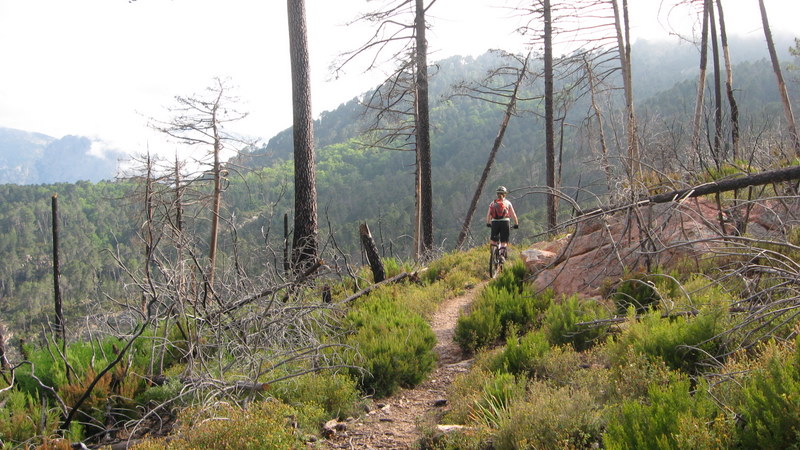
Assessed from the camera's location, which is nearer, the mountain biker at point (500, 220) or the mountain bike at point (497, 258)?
the mountain biker at point (500, 220)

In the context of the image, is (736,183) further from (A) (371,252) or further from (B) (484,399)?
(A) (371,252)

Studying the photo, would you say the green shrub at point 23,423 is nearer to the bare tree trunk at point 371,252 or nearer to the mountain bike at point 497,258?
the bare tree trunk at point 371,252

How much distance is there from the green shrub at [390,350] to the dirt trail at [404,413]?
0.46ft

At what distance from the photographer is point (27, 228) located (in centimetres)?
10406

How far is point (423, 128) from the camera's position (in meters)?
13.6

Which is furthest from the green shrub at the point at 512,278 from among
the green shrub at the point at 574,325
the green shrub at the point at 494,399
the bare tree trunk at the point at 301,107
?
the bare tree trunk at the point at 301,107

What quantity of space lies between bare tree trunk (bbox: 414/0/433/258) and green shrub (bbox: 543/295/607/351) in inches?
306

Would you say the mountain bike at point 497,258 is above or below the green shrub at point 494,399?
above

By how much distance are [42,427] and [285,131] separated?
6960 inches

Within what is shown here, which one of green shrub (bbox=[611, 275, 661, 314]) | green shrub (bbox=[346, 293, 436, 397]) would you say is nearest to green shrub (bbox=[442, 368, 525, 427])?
green shrub (bbox=[346, 293, 436, 397])

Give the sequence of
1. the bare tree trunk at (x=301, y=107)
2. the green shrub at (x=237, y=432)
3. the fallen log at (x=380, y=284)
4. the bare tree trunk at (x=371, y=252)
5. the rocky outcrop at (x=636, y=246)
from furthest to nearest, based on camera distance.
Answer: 1. the bare tree trunk at (x=301, y=107)
2. the bare tree trunk at (x=371, y=252)
3. the fallen log at (x=380, y=284)
4. the rocky outcrop at (x=636, y=246)
5. the green shrub at (x=237, y=432)

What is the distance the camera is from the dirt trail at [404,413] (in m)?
3.93

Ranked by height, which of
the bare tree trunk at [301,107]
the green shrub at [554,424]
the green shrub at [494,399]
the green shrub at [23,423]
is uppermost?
the bare tree trunk at [301,107]

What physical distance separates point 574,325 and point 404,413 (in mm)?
1905
